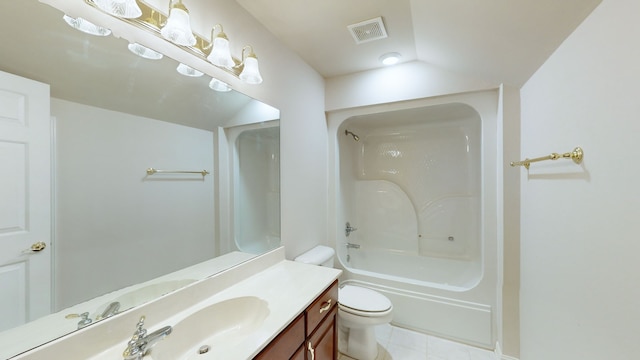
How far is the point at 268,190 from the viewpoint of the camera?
1689 mm

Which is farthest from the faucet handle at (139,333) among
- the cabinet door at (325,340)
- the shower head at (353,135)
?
the shower head at (353,135)

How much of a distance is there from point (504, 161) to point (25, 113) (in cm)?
246

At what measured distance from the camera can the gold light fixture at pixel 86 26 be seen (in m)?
0.76

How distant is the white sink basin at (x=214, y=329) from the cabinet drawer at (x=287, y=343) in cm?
10

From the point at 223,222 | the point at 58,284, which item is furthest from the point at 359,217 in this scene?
the point at 58,284

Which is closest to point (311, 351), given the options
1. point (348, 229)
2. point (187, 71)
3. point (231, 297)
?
point (231, 297)

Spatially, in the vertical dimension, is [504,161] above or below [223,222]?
above

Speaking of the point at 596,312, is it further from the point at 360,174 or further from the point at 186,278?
the point at 360,174

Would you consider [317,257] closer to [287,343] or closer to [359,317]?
[359,317]

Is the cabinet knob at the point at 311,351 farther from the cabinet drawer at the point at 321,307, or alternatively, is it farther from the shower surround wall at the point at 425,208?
the shower surround wall at the point at 425,208

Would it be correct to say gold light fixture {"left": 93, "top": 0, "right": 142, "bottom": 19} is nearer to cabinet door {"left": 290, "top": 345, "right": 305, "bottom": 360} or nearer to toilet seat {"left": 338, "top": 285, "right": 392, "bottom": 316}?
cabinet door {"left": 290, "top": 345, "right": 305, "bottom": 360}

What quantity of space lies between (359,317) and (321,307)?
608 mm

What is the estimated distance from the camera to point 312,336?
44.6 inches

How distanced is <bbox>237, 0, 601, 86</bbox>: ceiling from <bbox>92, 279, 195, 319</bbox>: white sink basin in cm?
156
